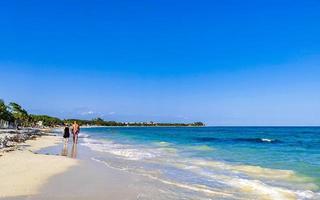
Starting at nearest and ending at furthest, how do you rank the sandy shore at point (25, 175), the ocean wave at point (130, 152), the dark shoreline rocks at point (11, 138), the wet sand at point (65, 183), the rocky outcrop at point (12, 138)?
the wet sand at point (65, 183)
the sandy shore at point (25, 175)
the ocean wave at point (130, 152)
the dark shoreline rocks at point (11, 138)
the rocky outcrop at point (12, 138)

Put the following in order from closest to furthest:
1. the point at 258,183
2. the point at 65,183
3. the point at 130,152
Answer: the point at 65,183, the point at 258,183, the point at 130,152

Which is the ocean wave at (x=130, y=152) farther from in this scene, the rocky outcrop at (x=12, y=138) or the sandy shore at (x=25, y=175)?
the sandy shore at (x=25, y=175)

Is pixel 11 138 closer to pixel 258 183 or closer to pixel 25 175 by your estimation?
pixel 25 175

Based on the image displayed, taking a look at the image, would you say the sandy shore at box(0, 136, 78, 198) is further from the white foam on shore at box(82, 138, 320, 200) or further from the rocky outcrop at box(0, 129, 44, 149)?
the rocky outcrop at box(0, 129, 44, 149)

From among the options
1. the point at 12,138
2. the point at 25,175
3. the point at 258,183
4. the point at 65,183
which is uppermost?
the point at 12,138

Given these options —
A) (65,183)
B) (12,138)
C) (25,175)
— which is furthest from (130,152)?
(65,183)

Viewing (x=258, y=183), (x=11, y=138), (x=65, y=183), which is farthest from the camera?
(x=11, y=138)

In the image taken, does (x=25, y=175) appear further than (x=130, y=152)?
No

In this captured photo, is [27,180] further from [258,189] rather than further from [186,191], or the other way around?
[258,189]

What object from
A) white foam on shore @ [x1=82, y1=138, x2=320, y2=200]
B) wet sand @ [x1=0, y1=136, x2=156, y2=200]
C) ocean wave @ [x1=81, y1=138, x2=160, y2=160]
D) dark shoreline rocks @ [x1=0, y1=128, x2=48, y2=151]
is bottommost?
white foam on shore @ [x1=82, y1=138, x2=320, y2=200]

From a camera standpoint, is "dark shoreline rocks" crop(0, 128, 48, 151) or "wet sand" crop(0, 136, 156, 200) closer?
"wet sand" crop(0, 136, 156, 200)

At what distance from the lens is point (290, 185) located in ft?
52.0

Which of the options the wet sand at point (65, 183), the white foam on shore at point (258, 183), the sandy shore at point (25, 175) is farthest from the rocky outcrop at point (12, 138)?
the white foam on shore at point (258, 183)

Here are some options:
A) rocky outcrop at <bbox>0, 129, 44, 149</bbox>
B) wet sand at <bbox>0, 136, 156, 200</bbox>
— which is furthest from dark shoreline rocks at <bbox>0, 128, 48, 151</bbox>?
wet sand at <bbox>0, 136, 156, 200</bbox>
